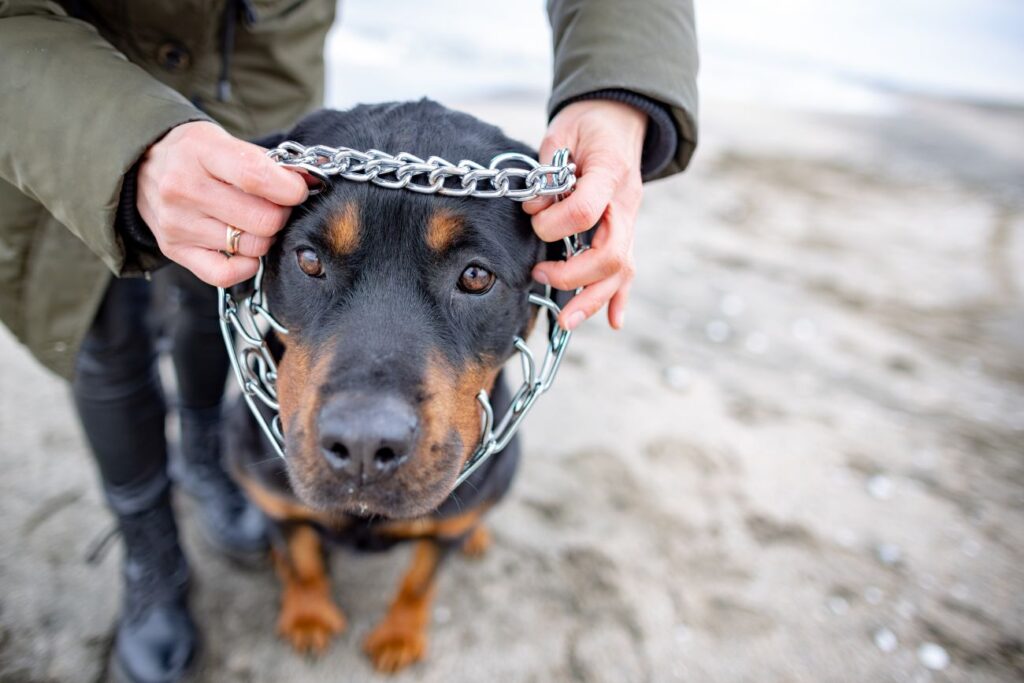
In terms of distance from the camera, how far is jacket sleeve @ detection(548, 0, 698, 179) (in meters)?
1.60

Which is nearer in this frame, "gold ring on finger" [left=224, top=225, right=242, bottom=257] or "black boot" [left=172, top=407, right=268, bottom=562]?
"gold ring on finger" [left=224, top=225, right=242, bottom=257]

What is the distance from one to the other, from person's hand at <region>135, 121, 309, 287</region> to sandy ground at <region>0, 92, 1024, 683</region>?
1628mm

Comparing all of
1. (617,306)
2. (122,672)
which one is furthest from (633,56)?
(122,672)

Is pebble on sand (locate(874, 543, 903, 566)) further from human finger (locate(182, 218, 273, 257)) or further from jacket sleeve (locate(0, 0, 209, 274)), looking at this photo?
jacket sleeve (locate(0, 0, 209, 274))

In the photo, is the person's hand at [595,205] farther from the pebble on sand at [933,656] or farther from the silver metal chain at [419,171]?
the pebble on sand at [933,656]

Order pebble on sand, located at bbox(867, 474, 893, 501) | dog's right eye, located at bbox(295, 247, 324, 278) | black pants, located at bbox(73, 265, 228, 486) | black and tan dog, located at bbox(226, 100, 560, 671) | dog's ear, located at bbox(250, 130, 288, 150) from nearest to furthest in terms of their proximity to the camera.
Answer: black and tan dog, located at bbox(226, 100, 560, 671), dog's right eye, located at bbox(295, 247, 324, 278), dog's ear, located at bbox(250, 130, 288, 150), black pants, located at bbox(73, 265, 228, 486), pebble on sand, located at bbox(867, 474, 893, 501)

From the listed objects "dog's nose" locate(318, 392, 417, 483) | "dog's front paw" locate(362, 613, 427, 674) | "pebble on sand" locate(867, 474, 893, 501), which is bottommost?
"dog's front paw" locate(362, 613, 427, 674)

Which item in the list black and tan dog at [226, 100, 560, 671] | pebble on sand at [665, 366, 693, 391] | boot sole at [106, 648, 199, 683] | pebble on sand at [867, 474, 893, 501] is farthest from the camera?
pebble on sand at [665, 366, 693, 391]

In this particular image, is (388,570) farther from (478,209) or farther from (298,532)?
(478,209)

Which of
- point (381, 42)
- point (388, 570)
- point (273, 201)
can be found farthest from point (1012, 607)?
point (381, 42)

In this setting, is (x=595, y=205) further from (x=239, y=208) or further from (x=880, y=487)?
(x=880, y=487)

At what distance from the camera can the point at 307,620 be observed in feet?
7.62

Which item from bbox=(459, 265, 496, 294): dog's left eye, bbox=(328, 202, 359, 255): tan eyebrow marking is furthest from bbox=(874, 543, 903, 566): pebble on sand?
bbox=(328, 202, 359, 255): tan eyebrow marking

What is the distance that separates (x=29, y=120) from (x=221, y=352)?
1.24 meters
